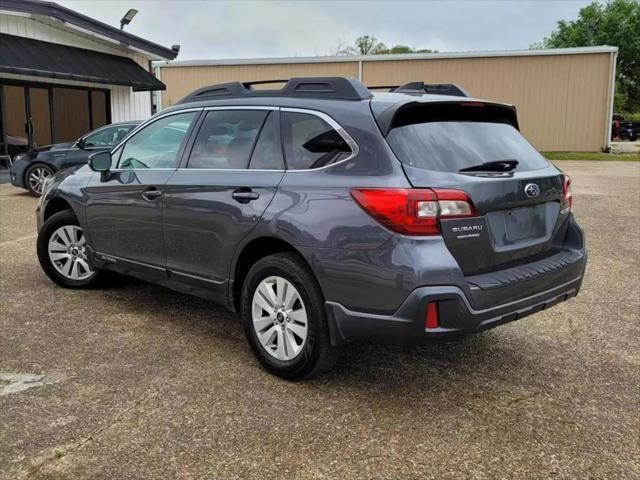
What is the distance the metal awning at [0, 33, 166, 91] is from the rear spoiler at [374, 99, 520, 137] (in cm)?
1300

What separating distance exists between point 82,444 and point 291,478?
3.46ft

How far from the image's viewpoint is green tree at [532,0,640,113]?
5781 centimetres

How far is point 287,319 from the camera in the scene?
11.8 ft

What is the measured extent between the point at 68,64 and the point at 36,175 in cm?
498

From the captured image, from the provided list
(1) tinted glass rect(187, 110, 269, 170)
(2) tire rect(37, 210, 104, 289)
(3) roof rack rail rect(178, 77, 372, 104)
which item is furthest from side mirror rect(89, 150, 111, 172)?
(3) roof rack rail rect(178, 77, 372, 104)

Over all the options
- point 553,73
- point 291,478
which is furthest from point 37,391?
point 553,73

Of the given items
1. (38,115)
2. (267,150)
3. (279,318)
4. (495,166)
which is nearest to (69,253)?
(267,150)

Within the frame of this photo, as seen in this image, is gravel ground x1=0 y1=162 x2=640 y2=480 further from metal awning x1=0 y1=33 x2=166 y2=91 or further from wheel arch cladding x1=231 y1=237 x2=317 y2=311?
metal awning x1=0 y1=33 x2=166 y2=91

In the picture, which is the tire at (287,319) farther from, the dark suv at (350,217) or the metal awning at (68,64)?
the metal awning at (68,64)

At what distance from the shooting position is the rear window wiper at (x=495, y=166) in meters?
3.32

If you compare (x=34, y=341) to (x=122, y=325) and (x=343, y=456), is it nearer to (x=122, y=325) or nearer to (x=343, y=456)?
(x=122, y=325)

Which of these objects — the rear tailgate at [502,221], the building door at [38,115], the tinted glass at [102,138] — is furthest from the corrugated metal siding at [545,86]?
the rear tailgate at [502,221]

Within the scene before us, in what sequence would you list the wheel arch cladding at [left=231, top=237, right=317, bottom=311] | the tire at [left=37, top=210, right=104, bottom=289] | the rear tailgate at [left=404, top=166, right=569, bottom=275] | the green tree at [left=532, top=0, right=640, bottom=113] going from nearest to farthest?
the rear tailgate at [left=404, top=166, right=569, bottom=275], the wheel arch cladding at [left=231, top=237, right=317, bottom=311], the tire at [left=37, top=210, right=104, bottom=289], the green tree at [left=532, top=0, right=640, bottom=113]

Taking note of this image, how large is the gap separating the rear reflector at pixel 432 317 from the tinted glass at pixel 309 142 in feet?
3.13
